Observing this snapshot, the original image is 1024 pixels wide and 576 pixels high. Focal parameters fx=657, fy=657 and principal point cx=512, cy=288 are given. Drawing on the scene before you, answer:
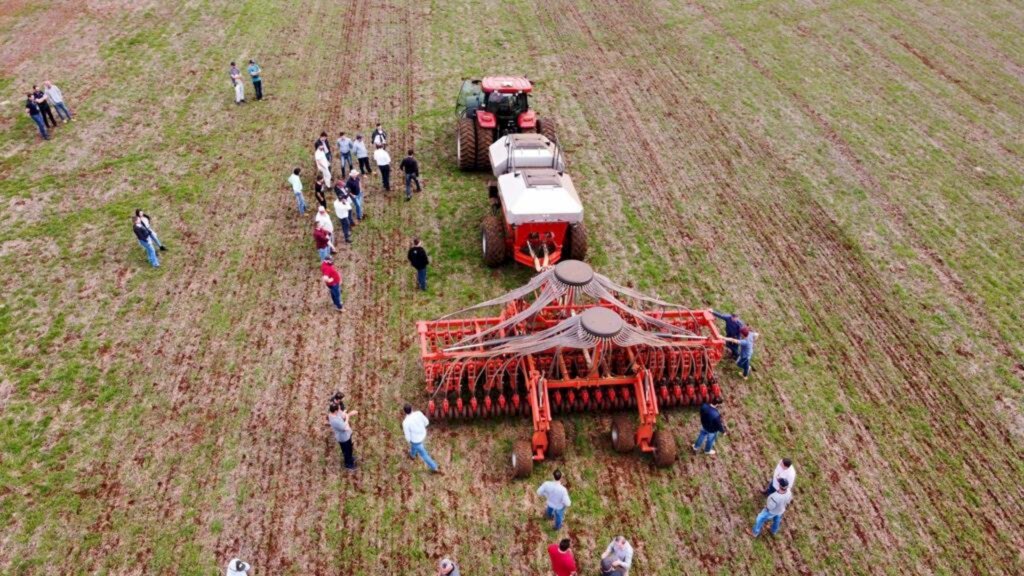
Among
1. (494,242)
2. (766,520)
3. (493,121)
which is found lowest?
(766,520)

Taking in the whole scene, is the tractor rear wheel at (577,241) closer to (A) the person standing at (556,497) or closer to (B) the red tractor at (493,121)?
(B) the red tractor at (493,121)

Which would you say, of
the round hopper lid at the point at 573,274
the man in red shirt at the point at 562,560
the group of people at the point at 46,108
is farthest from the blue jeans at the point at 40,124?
the man in red shirt at the point at 562,560

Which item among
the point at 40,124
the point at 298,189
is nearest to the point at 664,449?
the point at 298,189

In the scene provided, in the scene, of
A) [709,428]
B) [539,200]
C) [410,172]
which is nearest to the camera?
[709,428]

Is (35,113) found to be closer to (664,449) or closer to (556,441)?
(556,441)

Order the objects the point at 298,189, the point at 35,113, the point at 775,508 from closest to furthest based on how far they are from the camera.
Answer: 1. the point at 775,508
2. the point at 298,189
3. the point at 35,113

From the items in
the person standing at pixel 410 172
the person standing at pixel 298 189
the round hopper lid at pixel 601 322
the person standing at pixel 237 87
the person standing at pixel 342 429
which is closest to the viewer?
the person standing at pixel 342 429

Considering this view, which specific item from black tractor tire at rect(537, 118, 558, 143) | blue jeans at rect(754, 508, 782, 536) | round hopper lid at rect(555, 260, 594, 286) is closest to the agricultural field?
blue jeans at rect(754, 508, 782, 536)
